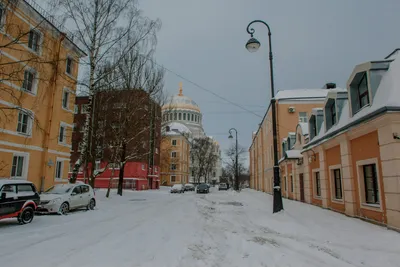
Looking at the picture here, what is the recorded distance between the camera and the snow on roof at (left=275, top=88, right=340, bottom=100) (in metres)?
32.2

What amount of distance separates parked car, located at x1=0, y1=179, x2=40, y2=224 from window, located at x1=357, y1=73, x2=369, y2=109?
13.6 meters

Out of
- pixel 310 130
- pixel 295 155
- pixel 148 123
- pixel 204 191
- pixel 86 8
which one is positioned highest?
pixel 86 8

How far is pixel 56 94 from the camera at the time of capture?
22297mm

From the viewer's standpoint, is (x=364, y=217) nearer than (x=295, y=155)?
Yes

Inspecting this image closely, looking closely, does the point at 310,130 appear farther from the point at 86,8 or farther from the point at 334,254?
the point at 86,8

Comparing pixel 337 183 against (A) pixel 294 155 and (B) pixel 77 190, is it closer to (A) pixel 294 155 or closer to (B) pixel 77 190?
(A) pixel 294 155

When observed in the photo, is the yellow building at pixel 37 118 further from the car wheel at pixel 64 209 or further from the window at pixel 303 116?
the window at pixel 303 116

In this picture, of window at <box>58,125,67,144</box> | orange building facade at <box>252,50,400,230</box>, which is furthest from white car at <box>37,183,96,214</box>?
orange building facade at <box>252,50,400,230</box>

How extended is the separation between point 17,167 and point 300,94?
28933 mm

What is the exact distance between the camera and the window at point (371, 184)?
10.4 m

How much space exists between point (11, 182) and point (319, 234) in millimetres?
10878

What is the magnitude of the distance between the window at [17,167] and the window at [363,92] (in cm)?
2056

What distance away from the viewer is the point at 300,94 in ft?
109

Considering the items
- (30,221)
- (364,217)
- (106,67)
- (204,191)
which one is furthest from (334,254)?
(204,191)
